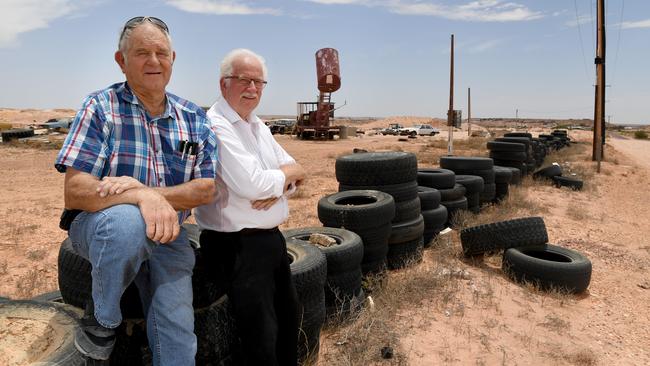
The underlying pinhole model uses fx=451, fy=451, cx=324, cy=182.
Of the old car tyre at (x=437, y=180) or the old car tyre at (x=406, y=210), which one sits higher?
the old car tyre at (x=437, y=180)

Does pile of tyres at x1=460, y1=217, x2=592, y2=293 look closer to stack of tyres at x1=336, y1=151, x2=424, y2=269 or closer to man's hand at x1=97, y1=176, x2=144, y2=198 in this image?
stack of tyres at x1=336, y1=151, x2=424, y2=269

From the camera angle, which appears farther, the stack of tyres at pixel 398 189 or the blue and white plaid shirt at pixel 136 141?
the stack of tyres at pixel 398 189

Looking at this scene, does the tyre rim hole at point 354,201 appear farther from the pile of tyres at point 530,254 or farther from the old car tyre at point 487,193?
the old car tyre at point 487,193

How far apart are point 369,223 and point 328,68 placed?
27.2m

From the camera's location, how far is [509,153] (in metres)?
12.6

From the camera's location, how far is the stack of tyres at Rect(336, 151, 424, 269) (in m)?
6.03

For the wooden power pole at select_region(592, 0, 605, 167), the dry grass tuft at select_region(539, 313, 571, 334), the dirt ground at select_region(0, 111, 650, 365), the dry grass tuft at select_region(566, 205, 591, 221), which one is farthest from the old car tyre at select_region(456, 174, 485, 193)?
the wooden power pole at select_region(592, 0, 605, 167)

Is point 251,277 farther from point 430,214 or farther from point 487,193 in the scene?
point 487,193

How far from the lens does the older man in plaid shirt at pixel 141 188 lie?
187cm

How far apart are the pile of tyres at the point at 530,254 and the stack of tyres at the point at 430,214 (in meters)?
0.72

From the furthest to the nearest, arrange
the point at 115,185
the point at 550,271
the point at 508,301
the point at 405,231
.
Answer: the point at 405,231 < the point at 550,271 < the point at 508,301 < the point at 115,185

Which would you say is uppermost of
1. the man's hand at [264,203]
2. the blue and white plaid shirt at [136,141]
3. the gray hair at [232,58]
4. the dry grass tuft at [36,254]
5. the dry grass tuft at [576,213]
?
the gray hair at [232,58]

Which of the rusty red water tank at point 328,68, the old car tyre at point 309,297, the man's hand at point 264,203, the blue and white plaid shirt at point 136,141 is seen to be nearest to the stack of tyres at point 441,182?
the old car tyre at point 309,297

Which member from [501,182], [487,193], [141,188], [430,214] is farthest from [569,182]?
[141,188]
